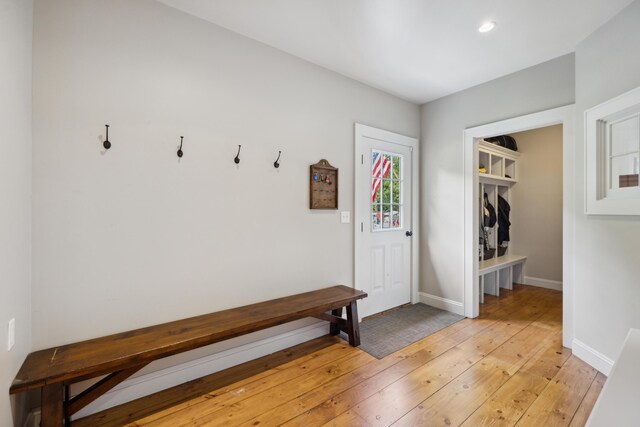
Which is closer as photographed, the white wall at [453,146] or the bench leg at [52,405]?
the bench leg at [52,405]

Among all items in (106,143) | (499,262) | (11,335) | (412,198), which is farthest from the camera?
(499,262)

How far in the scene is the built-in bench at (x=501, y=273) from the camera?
382cm

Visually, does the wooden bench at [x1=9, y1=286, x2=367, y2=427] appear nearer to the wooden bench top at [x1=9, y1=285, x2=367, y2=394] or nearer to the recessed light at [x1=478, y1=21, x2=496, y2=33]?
the wooden bench top at [x1=9, y1=285, x2=367, y2=394]

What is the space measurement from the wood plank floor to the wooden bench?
1.17 feet

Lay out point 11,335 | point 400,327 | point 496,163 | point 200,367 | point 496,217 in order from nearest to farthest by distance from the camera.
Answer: point 11,335 < point 200,367 < point 400,327 < point 496,163 < point 496,217

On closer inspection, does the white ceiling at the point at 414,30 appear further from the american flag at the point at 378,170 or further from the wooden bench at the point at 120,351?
the wooden bench at the point at 120,351

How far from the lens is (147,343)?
5.39 feet

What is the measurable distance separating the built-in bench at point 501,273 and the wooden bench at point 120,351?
2.61 meters

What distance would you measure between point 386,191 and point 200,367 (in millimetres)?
2503

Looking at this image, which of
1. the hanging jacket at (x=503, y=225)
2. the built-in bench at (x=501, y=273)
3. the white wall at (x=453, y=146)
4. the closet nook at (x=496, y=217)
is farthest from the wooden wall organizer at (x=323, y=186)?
the hanging jacket at (x=503, y=225)

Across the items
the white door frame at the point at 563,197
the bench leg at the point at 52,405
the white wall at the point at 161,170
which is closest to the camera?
the bench leg at the point at 52,405

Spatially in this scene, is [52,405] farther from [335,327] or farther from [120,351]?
[335,327]

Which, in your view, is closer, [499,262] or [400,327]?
[400,327]

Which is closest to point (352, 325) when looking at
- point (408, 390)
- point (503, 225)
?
point (408, 390)
